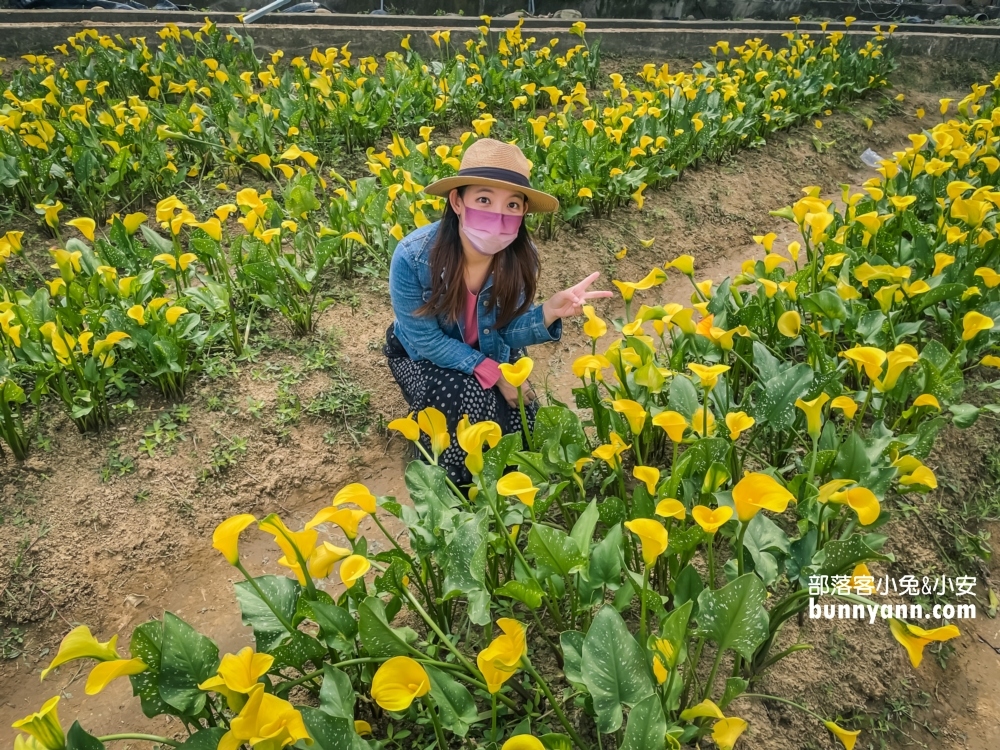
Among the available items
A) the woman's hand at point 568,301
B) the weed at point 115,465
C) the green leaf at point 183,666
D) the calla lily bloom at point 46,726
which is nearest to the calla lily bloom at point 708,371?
the woman's hand at point 568,301

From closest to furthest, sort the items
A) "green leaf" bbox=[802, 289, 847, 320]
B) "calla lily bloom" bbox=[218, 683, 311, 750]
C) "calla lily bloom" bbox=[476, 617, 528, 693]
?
"calla lily bloom" bbox=[218, 683, 311, 750], "calla lily bloom" bbox=[476, 617, 528, 693], "green leaf" bbox=[802, 289, 847, 320]

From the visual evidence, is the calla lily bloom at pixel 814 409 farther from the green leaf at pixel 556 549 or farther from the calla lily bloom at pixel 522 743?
the calla lily bloom at pixel 522 743

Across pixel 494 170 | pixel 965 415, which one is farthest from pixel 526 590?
pixel 965 415

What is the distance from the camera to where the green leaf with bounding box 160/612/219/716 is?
1.43 metres

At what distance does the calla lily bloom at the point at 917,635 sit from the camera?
132 cm

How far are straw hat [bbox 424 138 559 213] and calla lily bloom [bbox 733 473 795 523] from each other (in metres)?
1.21

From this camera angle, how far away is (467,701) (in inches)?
58.3

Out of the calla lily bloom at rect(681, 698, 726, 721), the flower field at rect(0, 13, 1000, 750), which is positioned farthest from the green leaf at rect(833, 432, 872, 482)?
the calla lily bloom at rect(681, 698, 726, 721)

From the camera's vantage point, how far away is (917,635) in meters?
1.35

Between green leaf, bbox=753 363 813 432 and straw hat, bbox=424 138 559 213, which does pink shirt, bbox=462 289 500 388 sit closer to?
straw hat, bbox=424 138 559 213

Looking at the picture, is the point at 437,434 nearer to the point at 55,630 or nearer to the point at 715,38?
the point at 55,630

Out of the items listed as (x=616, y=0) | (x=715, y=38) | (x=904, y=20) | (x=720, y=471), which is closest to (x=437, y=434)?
(x=720, y=471)

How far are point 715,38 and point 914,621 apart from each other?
7.31 m

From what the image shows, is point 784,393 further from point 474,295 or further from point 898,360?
point 474,295
